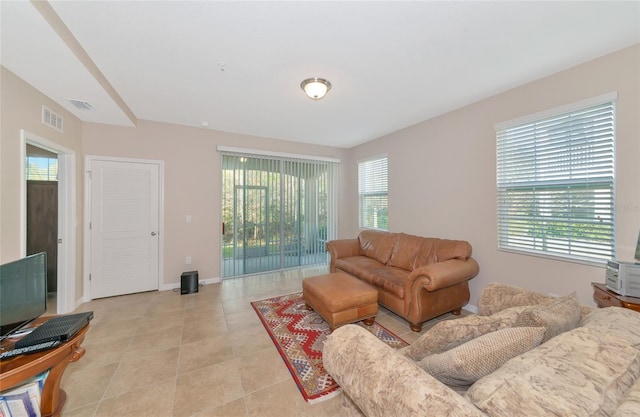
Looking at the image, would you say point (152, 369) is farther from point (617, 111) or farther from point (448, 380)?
point (617, 111)

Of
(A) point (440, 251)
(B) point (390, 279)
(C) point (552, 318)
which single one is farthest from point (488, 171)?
(C) point (552, 318)

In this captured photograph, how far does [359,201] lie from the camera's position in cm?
514

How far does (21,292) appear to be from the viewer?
1.49m

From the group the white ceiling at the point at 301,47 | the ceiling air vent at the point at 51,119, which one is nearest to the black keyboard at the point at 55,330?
the white ceiling at the point at 301,47

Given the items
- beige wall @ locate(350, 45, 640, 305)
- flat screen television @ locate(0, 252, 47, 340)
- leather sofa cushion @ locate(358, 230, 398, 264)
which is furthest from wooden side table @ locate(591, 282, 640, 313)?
flat screen television @ locate(0, 252, 47, 340)

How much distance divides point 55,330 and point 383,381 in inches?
79.3

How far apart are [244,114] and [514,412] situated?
3.76 meters

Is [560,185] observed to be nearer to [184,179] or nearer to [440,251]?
[440,251]

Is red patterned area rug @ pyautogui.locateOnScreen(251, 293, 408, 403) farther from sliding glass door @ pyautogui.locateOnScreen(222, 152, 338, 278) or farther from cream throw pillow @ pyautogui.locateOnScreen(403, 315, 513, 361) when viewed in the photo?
sliding glass door @ pyautogui.locateOnScreen(222, 152, 338, 278)

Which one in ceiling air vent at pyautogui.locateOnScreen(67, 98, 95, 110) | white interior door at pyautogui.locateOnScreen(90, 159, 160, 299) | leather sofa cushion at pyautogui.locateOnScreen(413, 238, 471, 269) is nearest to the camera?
ceiling air vent at pyautogui.locateOnScreen(67, 98, 95, 110)

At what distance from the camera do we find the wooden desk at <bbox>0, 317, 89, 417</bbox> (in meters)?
1.20

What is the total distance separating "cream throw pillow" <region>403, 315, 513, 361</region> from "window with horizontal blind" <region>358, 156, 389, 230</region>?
3.18 meters

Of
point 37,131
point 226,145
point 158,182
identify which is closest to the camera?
point 37,131

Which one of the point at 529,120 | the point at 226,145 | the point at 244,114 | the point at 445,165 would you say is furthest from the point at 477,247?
the point at 226,145
